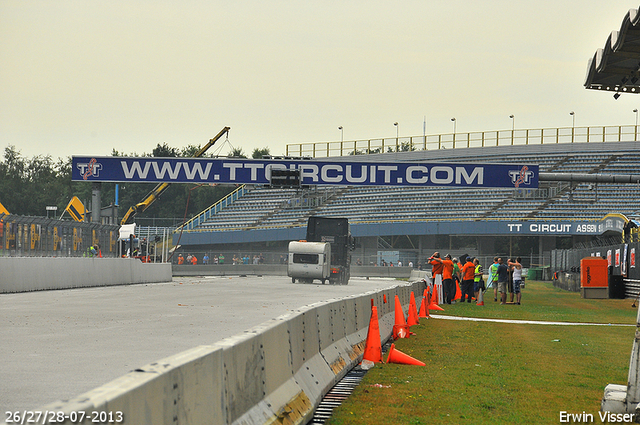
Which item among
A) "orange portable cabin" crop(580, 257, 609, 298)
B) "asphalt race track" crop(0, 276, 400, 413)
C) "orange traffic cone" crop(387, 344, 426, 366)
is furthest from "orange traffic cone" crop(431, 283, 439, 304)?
"orange traffic cone" crop(387, 344, 426, 366)

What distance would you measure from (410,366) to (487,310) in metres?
14.3

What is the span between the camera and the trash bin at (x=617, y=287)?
33500 mm

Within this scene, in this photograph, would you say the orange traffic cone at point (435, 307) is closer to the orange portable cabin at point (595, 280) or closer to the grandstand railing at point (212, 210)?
the orange portable cabin at point (595, 280)

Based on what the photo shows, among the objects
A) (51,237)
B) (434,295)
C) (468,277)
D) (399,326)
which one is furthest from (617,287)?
(51,237)

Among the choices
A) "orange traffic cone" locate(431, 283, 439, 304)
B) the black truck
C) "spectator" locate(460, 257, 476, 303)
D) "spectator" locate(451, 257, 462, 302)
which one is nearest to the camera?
"orange traffic cone" locate(431, 283, 439, 304)

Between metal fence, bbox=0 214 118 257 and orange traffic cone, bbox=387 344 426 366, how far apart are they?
16066mm

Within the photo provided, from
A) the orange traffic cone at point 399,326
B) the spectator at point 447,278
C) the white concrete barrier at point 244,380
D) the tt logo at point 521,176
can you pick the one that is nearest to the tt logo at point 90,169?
the spectator at point 447,278

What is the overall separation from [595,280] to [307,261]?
16.1m

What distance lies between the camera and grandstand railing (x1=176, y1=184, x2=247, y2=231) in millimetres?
77738

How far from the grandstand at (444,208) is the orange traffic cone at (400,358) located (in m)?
50.4

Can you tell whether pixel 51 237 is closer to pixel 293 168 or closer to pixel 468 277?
pixel 468 277

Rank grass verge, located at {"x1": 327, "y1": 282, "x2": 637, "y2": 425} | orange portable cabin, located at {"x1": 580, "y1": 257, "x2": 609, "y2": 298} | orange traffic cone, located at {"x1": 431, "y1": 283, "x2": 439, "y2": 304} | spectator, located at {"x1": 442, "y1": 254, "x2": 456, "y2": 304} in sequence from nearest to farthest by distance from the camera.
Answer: grass verge, located at {"x1": 327, "y1": 282, "x2": 637, "y2": 425} → orange traffic cone, located at {"x1": 431, "y1": 283, "x2": 439, "y2": 304} → spectator, located at {"x1": 442, "y1": 254, "x2": 456, "y2": 304} → orange portable cabin, located at {"x1": 580, "y1": 257, "x2": 609, "y2": 298}

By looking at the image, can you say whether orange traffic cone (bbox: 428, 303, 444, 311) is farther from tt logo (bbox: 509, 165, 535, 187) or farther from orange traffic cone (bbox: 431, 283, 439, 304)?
tt logo (bbox: 509, 165, 535, 187)

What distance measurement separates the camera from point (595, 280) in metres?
33.9
